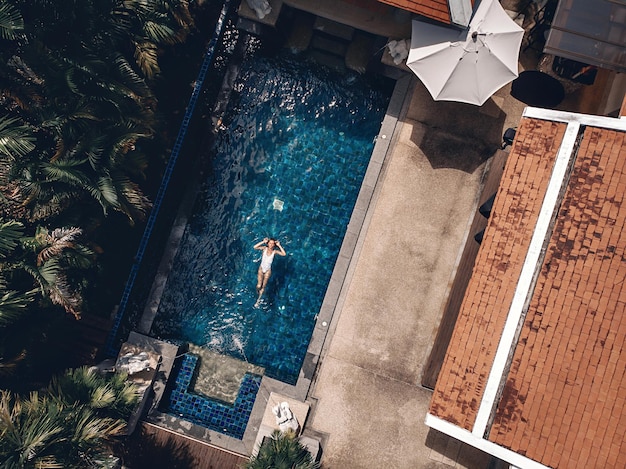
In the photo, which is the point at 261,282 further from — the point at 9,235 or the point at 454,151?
the point at 454,151

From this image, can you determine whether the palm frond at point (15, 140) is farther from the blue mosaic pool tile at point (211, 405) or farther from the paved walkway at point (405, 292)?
the paved walkway at point (405, 292)

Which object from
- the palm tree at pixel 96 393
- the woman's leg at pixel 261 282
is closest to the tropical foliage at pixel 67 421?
the palm tree at pixel 96 393

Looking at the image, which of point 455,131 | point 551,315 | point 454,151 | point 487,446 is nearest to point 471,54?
point 455,131

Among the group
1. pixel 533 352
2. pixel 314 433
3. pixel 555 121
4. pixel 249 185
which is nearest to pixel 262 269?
pixel 249 185

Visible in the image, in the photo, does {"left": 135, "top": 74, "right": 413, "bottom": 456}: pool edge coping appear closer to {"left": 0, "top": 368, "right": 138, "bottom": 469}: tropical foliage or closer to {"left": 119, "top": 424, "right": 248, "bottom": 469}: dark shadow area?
{"left": 119, "top": 424, "right": 248, "bottom": 469}: dark shadow area

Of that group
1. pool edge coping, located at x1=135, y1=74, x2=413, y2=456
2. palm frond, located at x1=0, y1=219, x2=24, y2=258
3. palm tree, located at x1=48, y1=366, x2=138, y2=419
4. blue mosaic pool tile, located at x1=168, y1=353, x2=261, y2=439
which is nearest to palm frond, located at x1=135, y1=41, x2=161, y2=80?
pool edge coping, located at x1=135, y1=74, x2=413, y2=456
